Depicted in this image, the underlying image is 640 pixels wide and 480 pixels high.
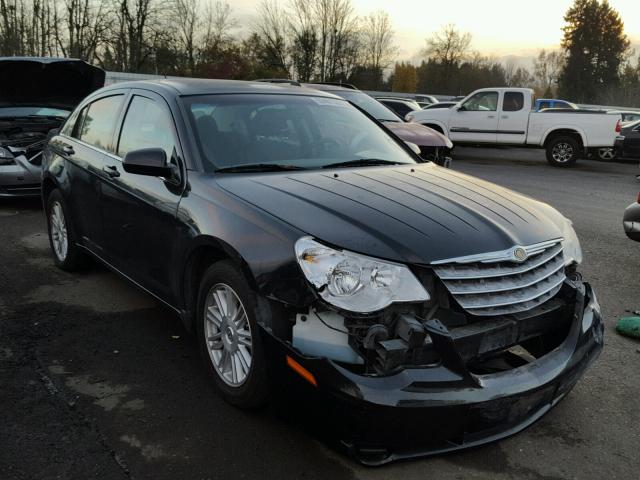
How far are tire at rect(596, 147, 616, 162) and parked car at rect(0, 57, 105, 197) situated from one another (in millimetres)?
13302

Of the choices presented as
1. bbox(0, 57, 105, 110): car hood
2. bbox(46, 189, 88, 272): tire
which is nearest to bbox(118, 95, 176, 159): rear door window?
bbox(46, 189, 88, 272): tire

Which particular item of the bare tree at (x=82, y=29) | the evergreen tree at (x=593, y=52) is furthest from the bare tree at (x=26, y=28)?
the evergreen tree at (x=593, y=52)

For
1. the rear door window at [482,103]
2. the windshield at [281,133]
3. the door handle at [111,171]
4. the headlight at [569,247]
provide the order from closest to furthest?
the headlight at [569,247], the windshield at [281,133], the door handle at [111,171], the rear door window at [482,103]

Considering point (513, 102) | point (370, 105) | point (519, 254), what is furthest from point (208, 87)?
point (513, 102)

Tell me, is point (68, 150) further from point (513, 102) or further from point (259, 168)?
point (513, 102)

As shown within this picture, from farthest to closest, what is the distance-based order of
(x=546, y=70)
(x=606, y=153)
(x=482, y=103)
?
(x=546, y=70) → (x=482, y=103) → (x=606, y=153)

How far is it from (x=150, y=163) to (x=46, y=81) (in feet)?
21.4

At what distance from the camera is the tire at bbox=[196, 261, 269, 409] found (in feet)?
9.00

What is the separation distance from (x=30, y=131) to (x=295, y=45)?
1836 inches

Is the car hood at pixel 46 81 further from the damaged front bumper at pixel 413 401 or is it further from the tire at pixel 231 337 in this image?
the damaged front bumper at pixel 413 401

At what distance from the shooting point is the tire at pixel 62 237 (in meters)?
5.04

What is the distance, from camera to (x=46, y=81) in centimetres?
877

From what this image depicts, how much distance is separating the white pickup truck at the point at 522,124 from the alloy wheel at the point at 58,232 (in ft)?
39.4

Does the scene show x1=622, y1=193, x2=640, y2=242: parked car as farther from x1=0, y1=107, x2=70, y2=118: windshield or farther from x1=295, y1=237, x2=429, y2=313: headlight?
x1=0, y1=107, x2=70, y2=118: windshield
